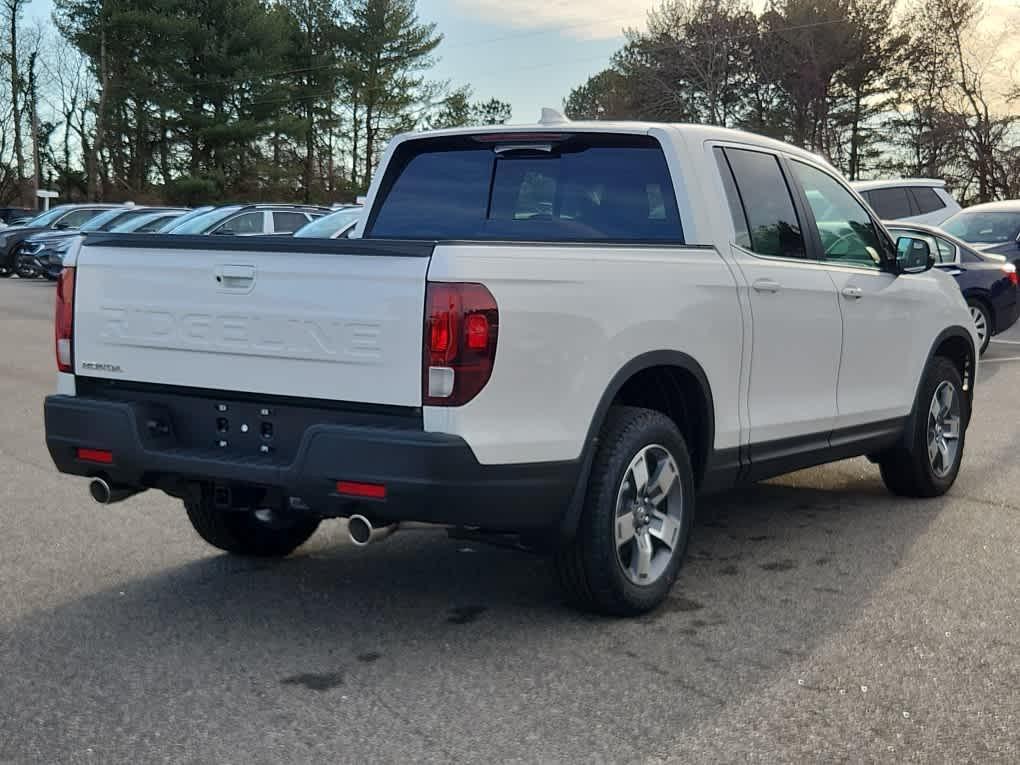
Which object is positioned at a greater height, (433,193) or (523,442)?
(433,193)

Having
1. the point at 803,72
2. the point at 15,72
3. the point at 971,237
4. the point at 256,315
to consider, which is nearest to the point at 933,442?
the point at 256,315

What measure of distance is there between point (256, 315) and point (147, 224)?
2114 centimetres

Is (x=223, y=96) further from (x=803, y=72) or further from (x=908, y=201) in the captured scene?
(x=908, y=201)

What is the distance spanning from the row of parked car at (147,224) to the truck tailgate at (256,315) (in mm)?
7727

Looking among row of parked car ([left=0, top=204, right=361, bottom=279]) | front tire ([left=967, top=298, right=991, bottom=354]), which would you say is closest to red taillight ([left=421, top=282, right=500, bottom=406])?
row of parked car ([left=0, top=204, right=361, bottom=279])

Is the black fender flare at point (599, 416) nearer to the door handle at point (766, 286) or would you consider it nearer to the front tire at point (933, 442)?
the door handle at point (766, 286)

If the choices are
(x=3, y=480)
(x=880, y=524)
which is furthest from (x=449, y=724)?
(x=3, y=480)

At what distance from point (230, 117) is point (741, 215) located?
52.6 meters

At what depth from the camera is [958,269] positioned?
14664mm

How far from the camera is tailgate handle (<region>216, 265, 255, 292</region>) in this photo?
458 cm

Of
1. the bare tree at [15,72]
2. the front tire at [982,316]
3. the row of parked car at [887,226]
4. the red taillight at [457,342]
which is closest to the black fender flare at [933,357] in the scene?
the row of parked car at [887,226]

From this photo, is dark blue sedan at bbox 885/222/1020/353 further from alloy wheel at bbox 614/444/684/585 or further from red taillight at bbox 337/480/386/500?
red taillight at bbox 337/480/386/500

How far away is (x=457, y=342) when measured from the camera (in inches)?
165

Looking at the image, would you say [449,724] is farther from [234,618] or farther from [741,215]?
[741,215]
